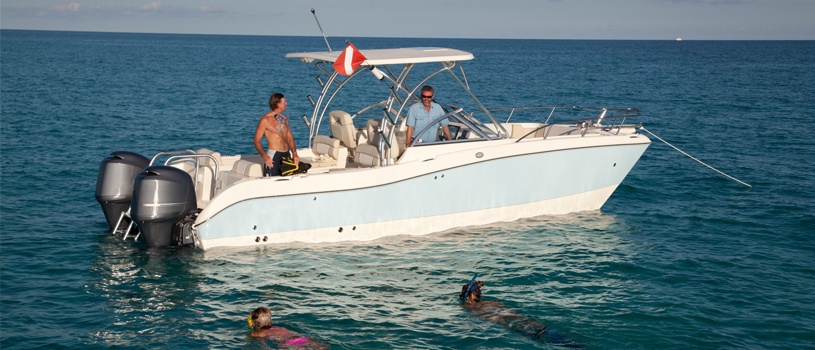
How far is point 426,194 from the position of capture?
13.1 m

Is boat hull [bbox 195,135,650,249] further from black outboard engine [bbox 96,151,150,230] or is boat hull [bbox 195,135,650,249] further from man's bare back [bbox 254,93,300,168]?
black outboard engine [bbox 96,151,150,230]

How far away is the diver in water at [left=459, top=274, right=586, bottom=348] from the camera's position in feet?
31.4

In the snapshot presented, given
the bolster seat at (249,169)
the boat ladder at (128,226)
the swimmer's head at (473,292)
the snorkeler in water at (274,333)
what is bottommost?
the snorkeler in water at (274,333)

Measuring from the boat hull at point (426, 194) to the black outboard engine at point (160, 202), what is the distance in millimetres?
456

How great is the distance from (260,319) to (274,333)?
0.23 meters

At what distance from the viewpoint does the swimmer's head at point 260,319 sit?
9.33 m

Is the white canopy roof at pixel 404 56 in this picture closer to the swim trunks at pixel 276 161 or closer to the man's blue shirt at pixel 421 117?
the man's blue shirt at pixel 421 117

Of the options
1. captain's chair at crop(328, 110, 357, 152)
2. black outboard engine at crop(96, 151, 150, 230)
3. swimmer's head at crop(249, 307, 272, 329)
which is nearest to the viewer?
swimmer's head at crop(249, 307, 272, 329)

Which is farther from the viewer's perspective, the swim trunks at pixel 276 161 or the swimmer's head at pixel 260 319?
the swim trunks at pixel 276 161

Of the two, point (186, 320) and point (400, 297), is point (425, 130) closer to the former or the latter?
point (400, 297)

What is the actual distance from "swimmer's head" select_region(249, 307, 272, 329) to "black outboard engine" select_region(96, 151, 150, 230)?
4304mm

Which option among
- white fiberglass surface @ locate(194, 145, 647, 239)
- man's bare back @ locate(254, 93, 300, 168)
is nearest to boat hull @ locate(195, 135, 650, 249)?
white fiberglass surface @ locate(194, 145, 647, 239)

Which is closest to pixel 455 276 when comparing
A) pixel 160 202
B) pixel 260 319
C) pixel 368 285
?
pixel 368 285

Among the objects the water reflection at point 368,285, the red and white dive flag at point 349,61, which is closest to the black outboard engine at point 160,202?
the water reflection at point 368,285
